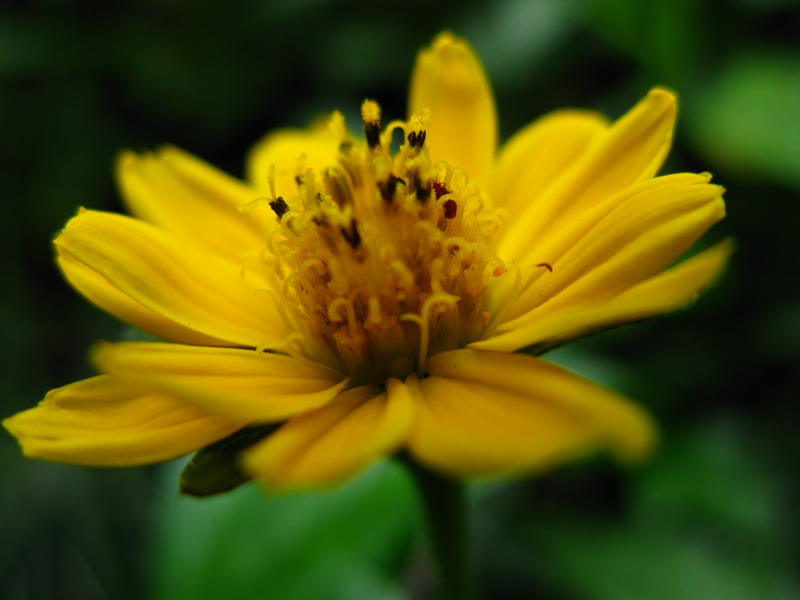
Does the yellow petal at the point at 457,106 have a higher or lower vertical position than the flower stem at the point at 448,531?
higher

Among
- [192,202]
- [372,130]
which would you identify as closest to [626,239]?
[372,130]

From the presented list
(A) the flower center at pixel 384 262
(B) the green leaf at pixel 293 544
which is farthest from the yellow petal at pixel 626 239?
(B) the green leaf at pixel 293 544

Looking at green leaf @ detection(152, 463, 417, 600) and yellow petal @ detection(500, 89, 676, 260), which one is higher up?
yellow petal @ detection(500, 89, 676, 260)

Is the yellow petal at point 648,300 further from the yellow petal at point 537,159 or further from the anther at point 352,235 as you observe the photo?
the yellow petal at point 537,159

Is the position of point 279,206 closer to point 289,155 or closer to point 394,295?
point 394,295

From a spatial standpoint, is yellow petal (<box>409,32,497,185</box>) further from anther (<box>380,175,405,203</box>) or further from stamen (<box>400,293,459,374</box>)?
stamen (<box>400,293,459,374</box>)

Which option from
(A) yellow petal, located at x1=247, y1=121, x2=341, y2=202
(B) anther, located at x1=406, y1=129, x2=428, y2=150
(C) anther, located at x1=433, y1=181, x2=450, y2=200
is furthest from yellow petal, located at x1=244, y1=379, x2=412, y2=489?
(A) yellow petal, located at x1=247, y1=121, x2=341, y2=202
